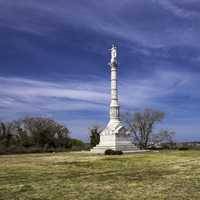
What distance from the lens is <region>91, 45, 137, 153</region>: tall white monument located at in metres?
53.1

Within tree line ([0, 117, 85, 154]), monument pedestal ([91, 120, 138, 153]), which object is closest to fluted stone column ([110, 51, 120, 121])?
monument pedestal ([91, 120, 138, 153])

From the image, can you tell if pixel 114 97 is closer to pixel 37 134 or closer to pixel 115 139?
pixel 115 139

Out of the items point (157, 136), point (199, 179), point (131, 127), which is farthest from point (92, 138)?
point (199, 179)

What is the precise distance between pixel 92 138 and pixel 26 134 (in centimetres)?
1411

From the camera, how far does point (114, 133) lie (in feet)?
175

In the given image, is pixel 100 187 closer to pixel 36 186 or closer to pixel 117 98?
pixel 36 186

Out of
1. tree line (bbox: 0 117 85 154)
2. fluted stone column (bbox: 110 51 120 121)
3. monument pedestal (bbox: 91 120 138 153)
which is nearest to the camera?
monument pedestal (bbox: 91 120 138 153)

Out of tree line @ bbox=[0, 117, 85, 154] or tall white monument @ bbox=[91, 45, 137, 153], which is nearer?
tall white monument @ bbox=[91, 45, 137, 153]

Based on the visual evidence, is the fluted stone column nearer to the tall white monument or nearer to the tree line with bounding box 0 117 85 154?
→ the tall white monument

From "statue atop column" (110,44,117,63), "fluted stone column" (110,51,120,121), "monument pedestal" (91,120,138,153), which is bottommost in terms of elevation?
"monument pedestal" (91,120,138,153)

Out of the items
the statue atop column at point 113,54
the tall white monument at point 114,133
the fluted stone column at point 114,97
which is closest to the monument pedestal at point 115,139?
the tall white monument at point 114,133

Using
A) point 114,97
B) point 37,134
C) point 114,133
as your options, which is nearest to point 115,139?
point 114,133

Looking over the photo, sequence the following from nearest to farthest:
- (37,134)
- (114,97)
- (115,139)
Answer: (115,139) → (114,97) → (37,134)

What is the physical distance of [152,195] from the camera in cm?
1206
